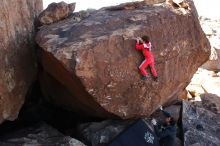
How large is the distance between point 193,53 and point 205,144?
1.84 m

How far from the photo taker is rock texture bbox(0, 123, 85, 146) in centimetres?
734

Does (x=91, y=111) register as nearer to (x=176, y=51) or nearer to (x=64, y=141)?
(x=64, y=141)

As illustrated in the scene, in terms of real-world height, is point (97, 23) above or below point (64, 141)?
above

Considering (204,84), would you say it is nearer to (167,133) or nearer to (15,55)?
(167,133)

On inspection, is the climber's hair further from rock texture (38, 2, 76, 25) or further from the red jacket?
rock texture (38, 2, 76, 25)

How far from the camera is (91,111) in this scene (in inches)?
321

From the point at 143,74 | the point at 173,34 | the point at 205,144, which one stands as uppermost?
the point at 173,34

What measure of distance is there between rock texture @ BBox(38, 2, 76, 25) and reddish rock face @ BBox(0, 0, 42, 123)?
0.24m

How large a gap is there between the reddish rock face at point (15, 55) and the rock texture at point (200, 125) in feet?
11.0

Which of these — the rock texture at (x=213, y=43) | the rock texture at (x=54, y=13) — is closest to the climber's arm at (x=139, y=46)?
the rock texture at (x=54, y=13)

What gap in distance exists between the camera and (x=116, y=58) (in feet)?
23.7

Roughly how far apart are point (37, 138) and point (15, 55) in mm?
1522

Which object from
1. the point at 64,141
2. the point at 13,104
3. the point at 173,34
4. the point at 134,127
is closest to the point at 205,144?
the point at 134,127

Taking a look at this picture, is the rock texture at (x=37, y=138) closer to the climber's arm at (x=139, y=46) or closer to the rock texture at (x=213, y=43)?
the climber's arm at (x=139, y=46)
